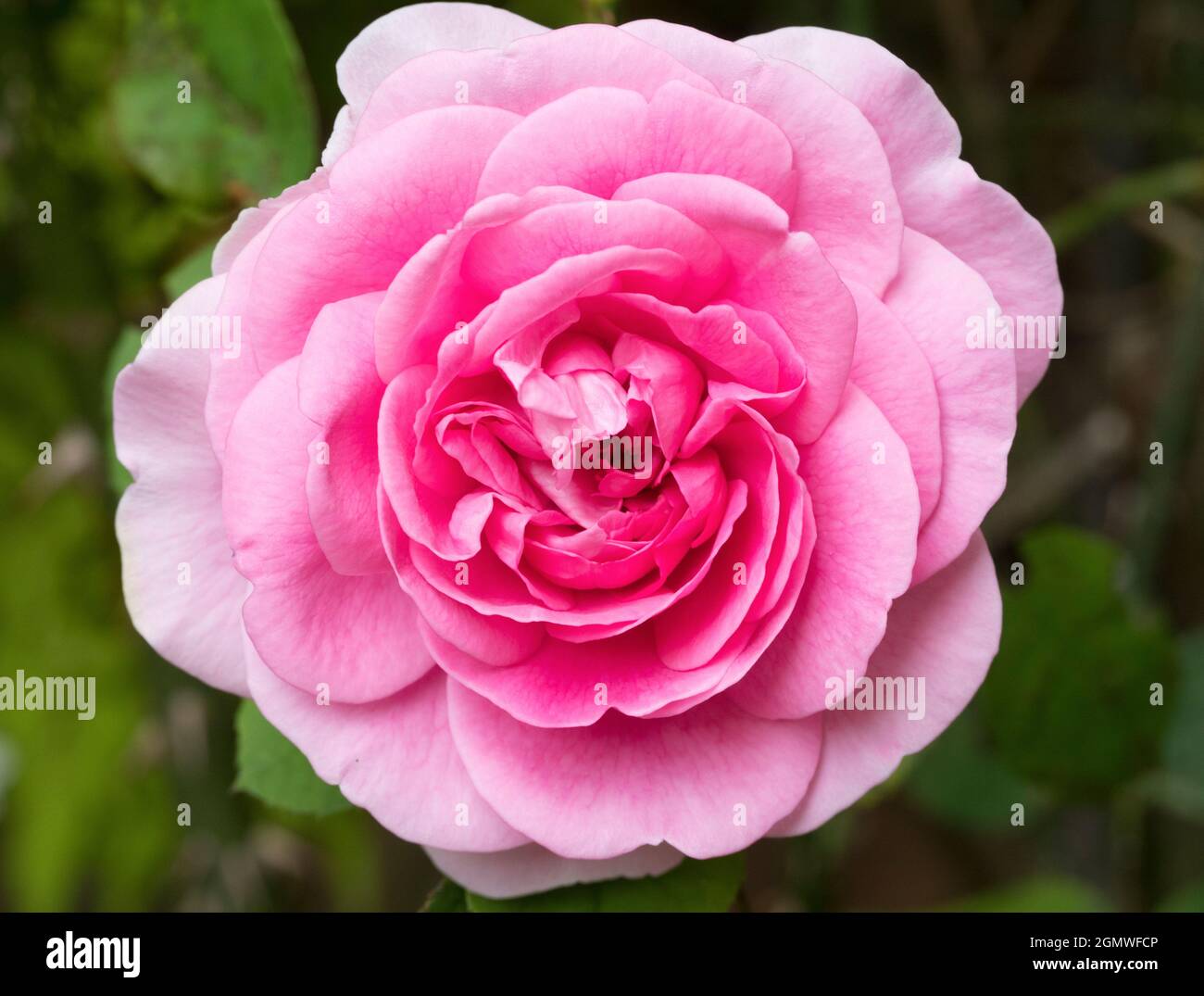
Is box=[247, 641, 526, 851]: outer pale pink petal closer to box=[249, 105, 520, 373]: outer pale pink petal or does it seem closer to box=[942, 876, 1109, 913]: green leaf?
box=[249, 105, 520, 373]: outer pale pink petal

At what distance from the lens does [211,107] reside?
2.00ft

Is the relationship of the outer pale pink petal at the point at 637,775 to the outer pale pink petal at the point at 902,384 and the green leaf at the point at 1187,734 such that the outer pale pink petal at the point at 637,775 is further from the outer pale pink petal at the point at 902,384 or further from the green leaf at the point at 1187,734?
the green leaf at the point at 1187,734

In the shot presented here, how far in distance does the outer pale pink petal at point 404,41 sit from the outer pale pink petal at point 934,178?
A: 0.09m

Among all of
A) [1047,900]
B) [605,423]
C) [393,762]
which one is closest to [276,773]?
[393,762]

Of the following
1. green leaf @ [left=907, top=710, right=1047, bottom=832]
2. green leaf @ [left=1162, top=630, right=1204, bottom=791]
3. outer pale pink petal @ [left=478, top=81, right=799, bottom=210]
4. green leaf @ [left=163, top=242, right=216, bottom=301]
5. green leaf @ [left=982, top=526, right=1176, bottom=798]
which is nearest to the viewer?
outer pale pink petal @ [left=478, top=81, right=799, bottom=210]

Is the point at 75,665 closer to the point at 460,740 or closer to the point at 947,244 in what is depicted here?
the point at 460,740

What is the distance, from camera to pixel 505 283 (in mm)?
414

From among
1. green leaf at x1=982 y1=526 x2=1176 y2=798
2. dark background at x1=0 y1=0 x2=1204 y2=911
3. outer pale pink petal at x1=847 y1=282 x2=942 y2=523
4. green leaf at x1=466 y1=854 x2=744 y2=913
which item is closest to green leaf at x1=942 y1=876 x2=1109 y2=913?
dark background at x1=0 y1=0 x2=1204 y2=911

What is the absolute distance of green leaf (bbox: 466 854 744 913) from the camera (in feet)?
1.55

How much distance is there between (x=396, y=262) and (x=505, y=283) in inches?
1.7

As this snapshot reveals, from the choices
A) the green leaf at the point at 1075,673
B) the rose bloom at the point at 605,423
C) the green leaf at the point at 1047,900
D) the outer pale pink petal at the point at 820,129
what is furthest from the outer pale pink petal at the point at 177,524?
the green leaf at the point at 1047,900

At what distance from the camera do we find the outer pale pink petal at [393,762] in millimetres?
427
